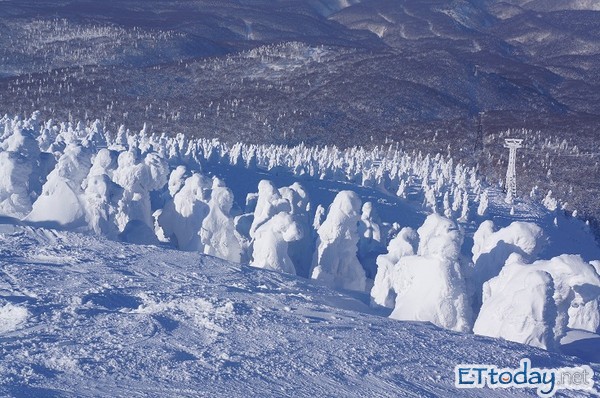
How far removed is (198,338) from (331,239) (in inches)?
422

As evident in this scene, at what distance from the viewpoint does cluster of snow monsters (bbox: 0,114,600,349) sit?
18828mm

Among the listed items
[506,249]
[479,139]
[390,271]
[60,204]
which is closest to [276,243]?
[390,271]

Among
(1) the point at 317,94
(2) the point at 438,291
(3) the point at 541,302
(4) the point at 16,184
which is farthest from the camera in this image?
(1) the point at 317,94

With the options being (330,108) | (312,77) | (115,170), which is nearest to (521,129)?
(330,108)

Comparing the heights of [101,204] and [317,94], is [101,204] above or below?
below

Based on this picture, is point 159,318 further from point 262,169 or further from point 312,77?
point 312,77

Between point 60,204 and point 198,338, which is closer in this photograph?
point 198,338

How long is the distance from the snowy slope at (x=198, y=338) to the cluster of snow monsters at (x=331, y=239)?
1384 mm

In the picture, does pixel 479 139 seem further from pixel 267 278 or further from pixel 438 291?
pixel 438 291

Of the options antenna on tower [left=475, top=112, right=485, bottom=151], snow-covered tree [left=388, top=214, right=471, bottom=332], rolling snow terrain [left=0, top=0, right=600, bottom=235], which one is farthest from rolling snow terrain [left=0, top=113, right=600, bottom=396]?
antenna on tower [left=475, top=112, right=485, bottom=151]

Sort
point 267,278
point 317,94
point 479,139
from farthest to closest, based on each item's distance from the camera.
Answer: point 317,94
point 479,139
point 267,278

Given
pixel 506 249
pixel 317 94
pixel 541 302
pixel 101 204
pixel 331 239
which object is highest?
pixel 317 94

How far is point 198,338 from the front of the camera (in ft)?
51.1

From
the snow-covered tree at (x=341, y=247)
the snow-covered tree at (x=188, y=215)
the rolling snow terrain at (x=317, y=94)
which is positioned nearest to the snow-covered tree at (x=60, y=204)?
the snow-covered tree at (x=188, y=215)
